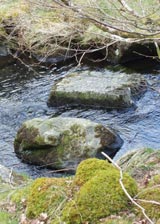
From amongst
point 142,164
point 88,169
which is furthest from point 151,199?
point 142,164

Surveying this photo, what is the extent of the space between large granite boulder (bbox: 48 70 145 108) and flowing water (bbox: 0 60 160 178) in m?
0.29

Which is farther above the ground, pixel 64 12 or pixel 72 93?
pixel 64 12

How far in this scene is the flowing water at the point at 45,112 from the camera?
34.7 feet

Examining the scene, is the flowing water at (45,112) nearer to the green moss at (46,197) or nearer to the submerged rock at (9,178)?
the submerged rock at (9,178)

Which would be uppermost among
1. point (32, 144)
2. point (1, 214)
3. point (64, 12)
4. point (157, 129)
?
point (64, 12)

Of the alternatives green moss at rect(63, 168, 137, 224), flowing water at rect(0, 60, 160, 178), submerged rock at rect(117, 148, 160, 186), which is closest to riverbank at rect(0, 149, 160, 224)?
green moss at rect(63, 168, 137, 224)

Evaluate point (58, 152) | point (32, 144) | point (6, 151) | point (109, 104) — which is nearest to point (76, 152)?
point (58, 152)

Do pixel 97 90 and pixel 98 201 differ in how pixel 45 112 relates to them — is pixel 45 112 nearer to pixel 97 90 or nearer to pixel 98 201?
pixel 97 90

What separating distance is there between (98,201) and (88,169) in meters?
0.58

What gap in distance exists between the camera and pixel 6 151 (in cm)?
1076

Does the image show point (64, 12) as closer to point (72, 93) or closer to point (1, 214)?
point (1, 214)

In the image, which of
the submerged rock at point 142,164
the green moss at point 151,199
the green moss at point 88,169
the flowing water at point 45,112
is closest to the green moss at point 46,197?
the green moss at point 88,169

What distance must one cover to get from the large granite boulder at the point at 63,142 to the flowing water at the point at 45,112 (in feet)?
0.85

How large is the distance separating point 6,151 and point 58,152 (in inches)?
63.8
